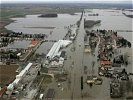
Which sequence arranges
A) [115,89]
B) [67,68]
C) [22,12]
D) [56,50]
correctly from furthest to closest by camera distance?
[22,12]
[56,50]
[67,68]
[115,89]

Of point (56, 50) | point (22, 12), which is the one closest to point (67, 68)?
point (56, 50)

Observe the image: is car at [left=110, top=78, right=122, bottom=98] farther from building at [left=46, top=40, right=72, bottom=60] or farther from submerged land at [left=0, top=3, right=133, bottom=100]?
building at [left=46, top=40, right=72, bottom=60]

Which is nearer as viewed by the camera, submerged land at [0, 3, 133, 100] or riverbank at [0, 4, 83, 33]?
submerged land at [0, 3, 133, 100]

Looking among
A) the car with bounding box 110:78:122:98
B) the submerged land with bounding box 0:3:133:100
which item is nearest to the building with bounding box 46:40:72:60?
the submerged land with bounding box 0:3:133:100

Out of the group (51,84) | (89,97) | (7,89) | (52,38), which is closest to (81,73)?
(51,84)

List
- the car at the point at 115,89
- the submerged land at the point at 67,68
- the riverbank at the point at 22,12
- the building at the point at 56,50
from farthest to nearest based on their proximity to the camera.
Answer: the riverbank at the point at 22,12 → the building at the point at 56,50 → the submerged land at the point at 67,68 → the car at the point at 115,89

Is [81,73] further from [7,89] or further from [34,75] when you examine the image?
[7,89]

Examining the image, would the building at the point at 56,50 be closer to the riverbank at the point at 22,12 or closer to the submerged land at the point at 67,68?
the submerged land at the point at 67,68

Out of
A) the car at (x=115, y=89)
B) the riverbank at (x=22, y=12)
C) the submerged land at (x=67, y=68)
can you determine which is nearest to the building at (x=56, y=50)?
the submerged land at (x=67, y=68)

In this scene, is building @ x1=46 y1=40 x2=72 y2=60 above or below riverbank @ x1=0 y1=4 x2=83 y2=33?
above

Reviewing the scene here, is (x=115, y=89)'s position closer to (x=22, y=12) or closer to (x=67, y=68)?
(x=67, y=68)

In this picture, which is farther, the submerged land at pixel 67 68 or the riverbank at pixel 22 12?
the riverbank at pixel 22 12
